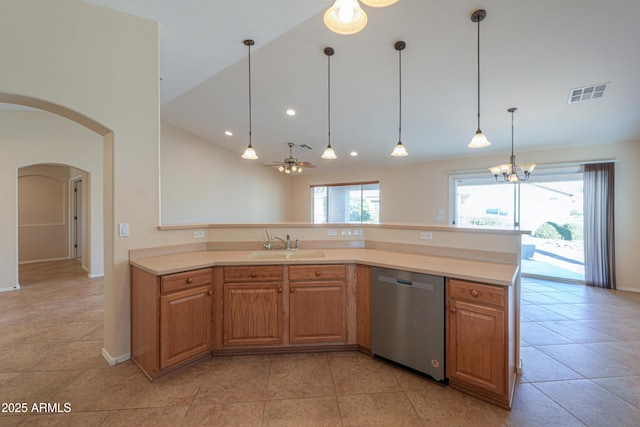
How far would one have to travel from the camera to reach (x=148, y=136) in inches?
99.7

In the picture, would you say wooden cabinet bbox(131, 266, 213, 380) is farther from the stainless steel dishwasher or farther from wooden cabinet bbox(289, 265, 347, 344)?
the stainless steel dishwasher

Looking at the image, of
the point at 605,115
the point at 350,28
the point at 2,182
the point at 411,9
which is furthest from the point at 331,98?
the point at 2,182

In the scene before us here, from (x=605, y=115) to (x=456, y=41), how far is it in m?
2.71

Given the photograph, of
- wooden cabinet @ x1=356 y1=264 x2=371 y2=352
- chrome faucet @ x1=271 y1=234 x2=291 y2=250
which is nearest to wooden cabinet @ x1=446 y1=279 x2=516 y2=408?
wooden cabinet @ x1=356 y1=264 x2=371 y2=352

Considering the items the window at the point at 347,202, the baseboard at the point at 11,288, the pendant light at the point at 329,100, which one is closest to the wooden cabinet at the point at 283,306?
the pendant light at the point at 329,100

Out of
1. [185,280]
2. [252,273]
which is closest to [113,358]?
[185,280]

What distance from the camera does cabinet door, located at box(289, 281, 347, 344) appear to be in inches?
95.6

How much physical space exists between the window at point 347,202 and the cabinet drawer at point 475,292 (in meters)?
5.02

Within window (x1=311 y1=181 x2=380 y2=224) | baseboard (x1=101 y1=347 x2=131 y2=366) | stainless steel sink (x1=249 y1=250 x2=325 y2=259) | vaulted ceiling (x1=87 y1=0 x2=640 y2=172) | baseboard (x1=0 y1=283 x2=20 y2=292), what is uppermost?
vaulted ceiling (x1=87 y1=0 x2=640 y2=172)

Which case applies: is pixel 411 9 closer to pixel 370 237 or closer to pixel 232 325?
pixel 370 237

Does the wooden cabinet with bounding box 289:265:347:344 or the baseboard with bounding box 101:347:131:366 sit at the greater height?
the wooden cabinet with bounding box 289:265:347:344

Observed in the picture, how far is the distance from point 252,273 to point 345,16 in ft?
6.53

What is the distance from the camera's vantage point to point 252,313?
2398mm

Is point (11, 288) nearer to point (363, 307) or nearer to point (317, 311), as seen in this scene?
point (317, 311)
